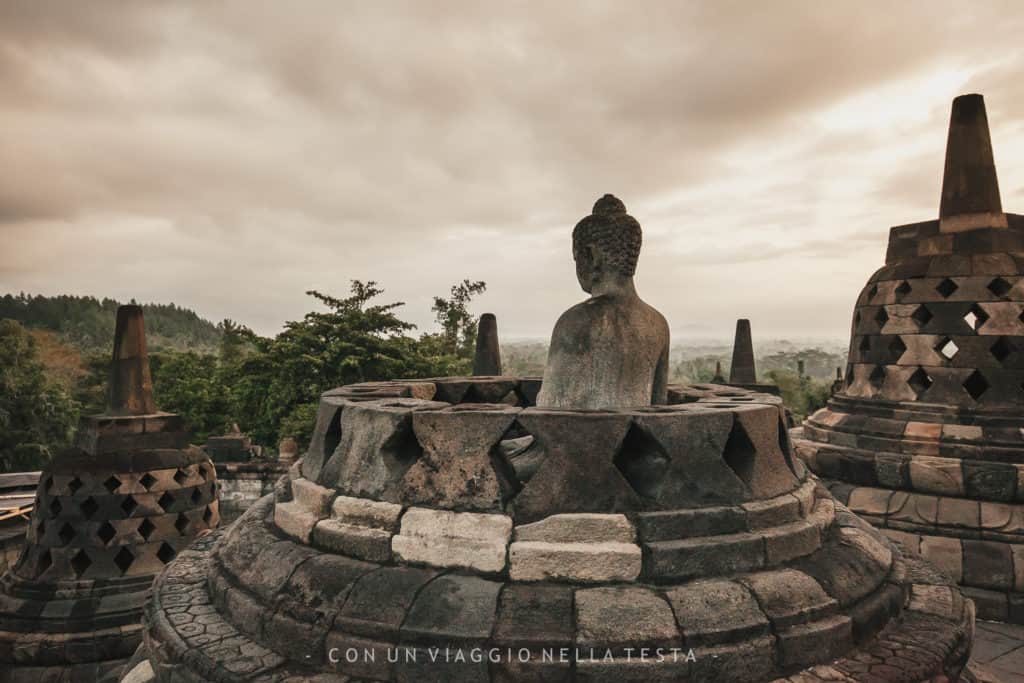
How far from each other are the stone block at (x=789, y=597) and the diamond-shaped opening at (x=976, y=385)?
442 cm

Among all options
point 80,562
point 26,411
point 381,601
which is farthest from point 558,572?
point 26,411

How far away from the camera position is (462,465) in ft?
9.33

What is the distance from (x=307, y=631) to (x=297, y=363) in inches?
776

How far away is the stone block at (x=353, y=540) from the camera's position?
280 cm

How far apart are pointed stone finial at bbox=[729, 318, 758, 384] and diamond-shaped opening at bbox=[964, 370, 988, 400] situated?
1032 centimetres

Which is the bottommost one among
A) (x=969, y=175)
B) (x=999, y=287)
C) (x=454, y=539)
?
(x=454, y=539)

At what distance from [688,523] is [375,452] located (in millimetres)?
1586

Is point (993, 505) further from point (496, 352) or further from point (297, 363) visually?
point (297, 363)

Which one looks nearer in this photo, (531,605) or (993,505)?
(531,605)

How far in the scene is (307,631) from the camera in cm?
258

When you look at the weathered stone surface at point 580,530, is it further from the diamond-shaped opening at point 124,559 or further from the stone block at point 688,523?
the diamond-shaped opening at point 124,559

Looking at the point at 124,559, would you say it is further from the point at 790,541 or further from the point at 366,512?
the point at 790,541

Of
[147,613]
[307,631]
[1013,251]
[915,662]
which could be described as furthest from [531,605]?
[1013,251]

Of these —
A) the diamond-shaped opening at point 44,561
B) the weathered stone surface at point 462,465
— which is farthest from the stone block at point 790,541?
the diamond-shaped opening at point 44,561
